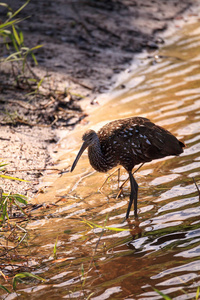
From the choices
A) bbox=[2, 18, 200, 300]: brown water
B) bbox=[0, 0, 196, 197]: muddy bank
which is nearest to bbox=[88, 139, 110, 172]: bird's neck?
bbox=[2, 18, 200, 300]: brown water

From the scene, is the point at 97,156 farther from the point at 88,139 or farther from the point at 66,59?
the point at 66,59

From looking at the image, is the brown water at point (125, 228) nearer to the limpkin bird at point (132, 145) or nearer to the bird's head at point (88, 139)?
the limpkin bird at point (132, 145)

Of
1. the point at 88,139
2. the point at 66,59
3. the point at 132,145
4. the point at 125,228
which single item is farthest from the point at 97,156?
the point at 66,59

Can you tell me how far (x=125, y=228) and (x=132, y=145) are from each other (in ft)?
3.21

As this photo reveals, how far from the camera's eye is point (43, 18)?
9.74 meters

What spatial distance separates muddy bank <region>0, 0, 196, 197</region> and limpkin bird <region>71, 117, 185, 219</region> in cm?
104

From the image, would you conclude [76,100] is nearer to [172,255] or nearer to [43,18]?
[43,18]

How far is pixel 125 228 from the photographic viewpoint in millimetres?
4664

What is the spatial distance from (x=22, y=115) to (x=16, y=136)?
2.13ft

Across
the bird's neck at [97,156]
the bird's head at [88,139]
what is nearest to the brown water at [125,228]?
the bird's neck at [97,156]

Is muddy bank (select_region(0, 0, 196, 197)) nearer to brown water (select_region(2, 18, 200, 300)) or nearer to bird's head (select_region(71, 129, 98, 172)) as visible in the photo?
brown water (select_region(2, 18, 200, 300))

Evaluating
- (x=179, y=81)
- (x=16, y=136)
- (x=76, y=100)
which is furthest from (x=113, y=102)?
(x=16, y=136)

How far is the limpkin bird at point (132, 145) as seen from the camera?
512 centimetres

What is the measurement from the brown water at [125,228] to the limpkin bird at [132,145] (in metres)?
0.41
